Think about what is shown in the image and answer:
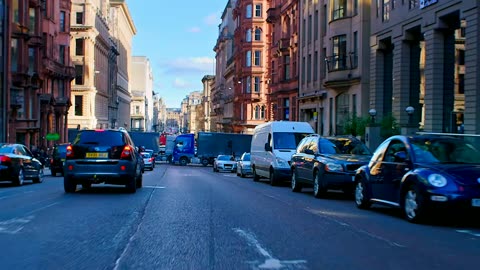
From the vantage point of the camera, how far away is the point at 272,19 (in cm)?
6150

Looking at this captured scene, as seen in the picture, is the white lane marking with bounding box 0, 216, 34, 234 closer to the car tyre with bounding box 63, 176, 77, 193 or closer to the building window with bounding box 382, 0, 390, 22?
the car tyre with bounding box 63, 176, 77, 193

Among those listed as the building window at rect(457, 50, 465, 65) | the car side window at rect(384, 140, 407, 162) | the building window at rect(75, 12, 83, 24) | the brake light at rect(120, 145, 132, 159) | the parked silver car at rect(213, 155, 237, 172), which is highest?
the building window at rect(75, 12, 83, 24)

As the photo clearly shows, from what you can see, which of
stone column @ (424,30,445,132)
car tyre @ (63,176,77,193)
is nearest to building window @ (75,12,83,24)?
stone column @ (424,30,445,132)

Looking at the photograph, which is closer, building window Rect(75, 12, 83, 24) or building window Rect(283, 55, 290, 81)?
building window Rect(283, 55, 290, 81)

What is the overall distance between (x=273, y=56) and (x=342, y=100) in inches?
841

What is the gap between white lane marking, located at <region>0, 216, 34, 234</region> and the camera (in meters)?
10.3

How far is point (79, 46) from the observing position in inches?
3142

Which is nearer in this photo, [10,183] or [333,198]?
[333,198]

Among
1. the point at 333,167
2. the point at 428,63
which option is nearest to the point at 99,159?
the point at 333,167

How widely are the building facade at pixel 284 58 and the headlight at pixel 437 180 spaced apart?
141 ft

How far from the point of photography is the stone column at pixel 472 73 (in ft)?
80.7

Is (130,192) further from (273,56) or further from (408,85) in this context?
(273,56)

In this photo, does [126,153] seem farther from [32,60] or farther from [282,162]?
[32,60]

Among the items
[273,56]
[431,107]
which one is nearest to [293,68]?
[273,56]
